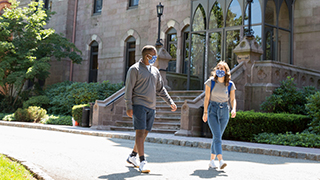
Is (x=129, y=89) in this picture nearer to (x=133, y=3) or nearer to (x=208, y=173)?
(x=208, y=173)

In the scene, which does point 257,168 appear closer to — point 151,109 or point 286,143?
point 151,109

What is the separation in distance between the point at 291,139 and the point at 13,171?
825cm

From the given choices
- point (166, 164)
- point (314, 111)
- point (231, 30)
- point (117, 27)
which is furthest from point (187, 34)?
point (166, 164)

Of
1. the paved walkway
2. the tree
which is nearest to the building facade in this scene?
the tree

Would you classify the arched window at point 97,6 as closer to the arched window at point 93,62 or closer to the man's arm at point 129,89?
the arched window at point 93,62

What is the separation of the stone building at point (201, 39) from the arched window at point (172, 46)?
6 centimetres

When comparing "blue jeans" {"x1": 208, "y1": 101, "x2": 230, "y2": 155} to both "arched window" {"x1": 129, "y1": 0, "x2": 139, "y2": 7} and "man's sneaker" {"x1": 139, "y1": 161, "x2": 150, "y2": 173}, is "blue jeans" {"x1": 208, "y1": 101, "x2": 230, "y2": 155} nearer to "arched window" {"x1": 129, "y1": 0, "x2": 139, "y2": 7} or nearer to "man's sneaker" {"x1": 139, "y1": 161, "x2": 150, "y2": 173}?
"man's sneaker" {"x1": 139, "y1": 161, "x2": 150, "y2": 173}

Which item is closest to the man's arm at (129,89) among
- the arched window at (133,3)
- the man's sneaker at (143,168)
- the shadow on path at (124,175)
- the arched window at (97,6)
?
the man's sneaker at (143,168)

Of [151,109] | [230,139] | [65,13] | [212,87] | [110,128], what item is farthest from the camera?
[65,13]

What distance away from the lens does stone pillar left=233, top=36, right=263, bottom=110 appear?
578 inches

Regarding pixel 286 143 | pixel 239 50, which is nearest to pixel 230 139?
pixel 286 143

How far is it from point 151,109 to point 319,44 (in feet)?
45.3

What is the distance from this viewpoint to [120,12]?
25.1 metres

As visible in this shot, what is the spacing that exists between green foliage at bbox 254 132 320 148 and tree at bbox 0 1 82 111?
1482 centimetres
